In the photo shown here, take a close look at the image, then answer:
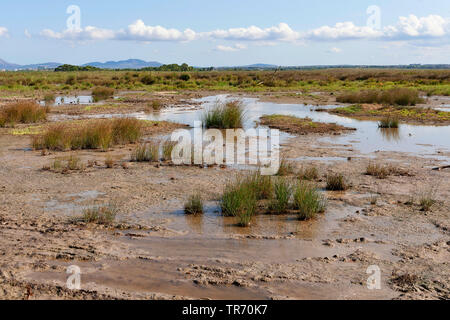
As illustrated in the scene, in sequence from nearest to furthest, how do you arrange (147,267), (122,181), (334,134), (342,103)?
(147,267), (122,181), (334,134), (342,103)

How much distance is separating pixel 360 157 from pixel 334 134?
14.7 feet

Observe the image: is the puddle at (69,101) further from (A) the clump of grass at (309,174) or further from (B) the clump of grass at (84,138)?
(A) the clump of grass at (309,174)

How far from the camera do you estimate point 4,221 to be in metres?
7.27

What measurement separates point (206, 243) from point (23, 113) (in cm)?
1490

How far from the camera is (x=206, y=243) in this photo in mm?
6562

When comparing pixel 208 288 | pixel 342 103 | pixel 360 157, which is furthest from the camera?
pixel 342 103

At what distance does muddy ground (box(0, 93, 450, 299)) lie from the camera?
5176 millimetres

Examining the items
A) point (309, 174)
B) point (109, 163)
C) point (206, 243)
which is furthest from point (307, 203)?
point (109, 163)

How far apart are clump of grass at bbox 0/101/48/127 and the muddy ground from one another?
8.88 m

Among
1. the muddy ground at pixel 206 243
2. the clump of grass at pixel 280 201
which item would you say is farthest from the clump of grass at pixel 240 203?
the clump of grass at pixel 280 201

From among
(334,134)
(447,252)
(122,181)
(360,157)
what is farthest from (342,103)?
(447,252)

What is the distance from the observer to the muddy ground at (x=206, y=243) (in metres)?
5.18
